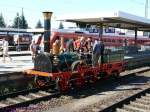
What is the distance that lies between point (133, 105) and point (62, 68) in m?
3.33

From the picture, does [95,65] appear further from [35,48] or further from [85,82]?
[35,48]

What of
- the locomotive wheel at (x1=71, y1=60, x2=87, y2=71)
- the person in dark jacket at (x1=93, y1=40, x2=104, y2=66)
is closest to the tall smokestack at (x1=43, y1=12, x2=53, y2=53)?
the locomotive wheel at (x1=71, y1=60, x2=87, y2=71)

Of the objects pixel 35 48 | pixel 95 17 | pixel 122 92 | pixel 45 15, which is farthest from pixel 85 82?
pixel 95 17

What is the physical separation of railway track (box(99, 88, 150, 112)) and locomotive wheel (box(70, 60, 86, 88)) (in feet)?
8.63

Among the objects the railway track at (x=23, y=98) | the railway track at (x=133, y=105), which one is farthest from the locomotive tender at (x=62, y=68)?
the railway track at (x=133, y=105)

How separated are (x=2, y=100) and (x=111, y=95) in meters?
4.26

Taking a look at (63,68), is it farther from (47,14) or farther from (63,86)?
(47,14)

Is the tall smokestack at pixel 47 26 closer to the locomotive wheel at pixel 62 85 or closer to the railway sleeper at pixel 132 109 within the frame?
the locomotive wheel at pixel 62 85

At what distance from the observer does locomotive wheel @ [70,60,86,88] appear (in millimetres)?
13703

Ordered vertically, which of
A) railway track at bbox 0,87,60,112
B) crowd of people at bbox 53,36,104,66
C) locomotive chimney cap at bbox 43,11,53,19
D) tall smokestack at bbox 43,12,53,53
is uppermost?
locomotive chimney cap at bbox 43,11,53,19

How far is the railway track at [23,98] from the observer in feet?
35.6

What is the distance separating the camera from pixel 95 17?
2381 cm

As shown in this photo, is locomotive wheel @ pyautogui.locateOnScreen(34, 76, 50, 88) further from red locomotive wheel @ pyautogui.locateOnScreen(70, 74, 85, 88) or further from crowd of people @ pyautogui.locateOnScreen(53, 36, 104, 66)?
crowd of people @ pyautogui.locateOnScreen(53, 36, 104, 66)

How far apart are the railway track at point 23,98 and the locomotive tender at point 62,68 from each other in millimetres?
499
